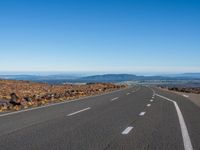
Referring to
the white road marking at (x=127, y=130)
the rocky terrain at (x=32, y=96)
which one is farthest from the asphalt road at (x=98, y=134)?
the rocky terrain at (x=32, y=96)

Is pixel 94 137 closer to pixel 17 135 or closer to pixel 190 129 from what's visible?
pixel 17 135

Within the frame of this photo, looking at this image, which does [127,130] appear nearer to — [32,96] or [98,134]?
[98,134]

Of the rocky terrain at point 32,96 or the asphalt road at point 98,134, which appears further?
the rocky terrain at point 32,96

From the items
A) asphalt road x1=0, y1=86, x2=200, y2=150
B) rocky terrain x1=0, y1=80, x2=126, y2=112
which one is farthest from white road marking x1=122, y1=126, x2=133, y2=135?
rocky terrain x1=0, y1=80, x2=126, y2=112

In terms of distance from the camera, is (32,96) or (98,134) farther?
(32,96)

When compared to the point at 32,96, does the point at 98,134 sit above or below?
above

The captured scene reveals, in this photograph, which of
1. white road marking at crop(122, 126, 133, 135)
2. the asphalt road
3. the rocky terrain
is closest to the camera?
the asphalt road

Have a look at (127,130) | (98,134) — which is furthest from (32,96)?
(98,134)

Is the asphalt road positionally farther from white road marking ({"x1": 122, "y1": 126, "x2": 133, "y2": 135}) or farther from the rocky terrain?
the rocky terrain

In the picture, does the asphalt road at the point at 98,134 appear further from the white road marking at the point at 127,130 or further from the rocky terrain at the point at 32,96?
the rocky terrain at the point at 32,96

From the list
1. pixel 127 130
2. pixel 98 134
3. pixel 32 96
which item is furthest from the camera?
pixel 32 96

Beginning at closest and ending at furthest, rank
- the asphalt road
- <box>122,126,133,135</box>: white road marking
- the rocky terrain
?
the asphalt road < <box>122,126,133,135</box>: white road marking < the rocky terrain

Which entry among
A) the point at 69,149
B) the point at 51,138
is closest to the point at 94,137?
the point at 51,138

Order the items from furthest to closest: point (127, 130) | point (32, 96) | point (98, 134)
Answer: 1. point (32, 96)
2. point (127, 130)
3. point (98, 134)
